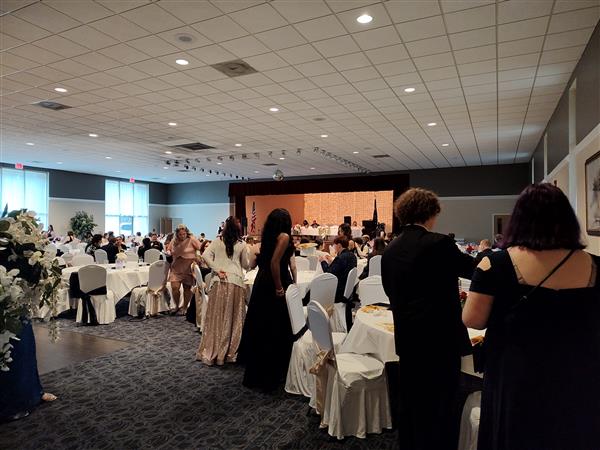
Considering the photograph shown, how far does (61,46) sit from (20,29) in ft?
1.65

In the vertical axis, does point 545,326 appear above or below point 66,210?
below

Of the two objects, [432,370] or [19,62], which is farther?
[19,62]

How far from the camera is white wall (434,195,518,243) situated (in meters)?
15.5

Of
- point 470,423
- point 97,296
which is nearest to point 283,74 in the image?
point 97,296

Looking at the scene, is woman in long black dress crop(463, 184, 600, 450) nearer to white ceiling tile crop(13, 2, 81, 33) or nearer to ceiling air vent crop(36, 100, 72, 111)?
white ceiling tile crop(13, 2, 81, 33)

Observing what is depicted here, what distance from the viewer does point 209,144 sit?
37.8 feet

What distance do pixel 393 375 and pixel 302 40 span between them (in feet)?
12.7

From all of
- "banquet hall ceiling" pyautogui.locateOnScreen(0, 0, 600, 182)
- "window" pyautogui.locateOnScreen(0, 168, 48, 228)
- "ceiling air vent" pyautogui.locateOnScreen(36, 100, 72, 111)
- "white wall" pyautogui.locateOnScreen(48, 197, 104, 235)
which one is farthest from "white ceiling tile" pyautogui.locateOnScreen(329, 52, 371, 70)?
"white wall" pyautogui.locateOnScreen(48, 197, 104, 235)

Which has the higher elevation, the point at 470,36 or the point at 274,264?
the point at 470,36

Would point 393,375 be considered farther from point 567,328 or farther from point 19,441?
point 19,441

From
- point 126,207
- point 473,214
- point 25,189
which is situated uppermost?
point 25,189

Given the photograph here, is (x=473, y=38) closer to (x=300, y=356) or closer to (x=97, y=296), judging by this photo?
(x=300, y=356)

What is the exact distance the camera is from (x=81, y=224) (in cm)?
1752

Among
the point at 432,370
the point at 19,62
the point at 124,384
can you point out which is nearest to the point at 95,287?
the point at 124,384
